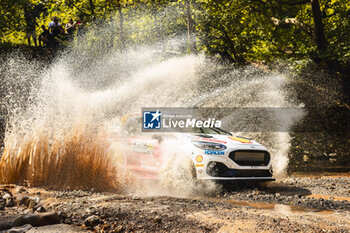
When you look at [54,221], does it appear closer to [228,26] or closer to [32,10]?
[228,26]

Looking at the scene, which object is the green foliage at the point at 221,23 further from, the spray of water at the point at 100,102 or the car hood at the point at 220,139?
the car hood at the point at 220,139

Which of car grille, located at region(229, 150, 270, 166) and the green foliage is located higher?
the green foliage

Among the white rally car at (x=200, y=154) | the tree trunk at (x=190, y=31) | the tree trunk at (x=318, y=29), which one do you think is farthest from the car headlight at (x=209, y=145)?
the tree trunk at (x=318, y=29)

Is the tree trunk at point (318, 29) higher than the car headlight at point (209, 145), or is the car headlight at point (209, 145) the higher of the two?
the tree trunk at point (318, 29)

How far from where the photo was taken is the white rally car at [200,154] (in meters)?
6.59

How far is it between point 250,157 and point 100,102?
4.71 metres

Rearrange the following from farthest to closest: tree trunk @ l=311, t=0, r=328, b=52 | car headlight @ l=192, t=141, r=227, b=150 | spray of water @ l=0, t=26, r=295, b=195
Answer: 1. tree trunk @ l=311, t=0, r=328, b=52
2. spray of water @ l=0, t=26, r=295, b=195
3. car headlight @ l=192, t=141, r=227, b=150

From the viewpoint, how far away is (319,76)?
13625mm

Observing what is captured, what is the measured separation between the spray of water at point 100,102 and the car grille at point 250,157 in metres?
0.97

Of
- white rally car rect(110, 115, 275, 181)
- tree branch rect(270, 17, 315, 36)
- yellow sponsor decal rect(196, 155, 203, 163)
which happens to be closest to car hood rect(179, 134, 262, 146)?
white rally car rect(110, 115, 275, 181)

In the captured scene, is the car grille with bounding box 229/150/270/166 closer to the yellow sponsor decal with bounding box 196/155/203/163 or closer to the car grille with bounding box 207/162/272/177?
the car grille with bounding box 207/162/272/177

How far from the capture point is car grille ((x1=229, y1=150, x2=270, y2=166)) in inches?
267

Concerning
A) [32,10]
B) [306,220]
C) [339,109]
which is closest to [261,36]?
[339,109]

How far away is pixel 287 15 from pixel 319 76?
6507mm
